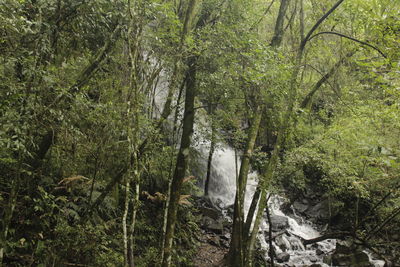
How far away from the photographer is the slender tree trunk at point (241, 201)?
276 inches

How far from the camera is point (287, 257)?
10.7 meters

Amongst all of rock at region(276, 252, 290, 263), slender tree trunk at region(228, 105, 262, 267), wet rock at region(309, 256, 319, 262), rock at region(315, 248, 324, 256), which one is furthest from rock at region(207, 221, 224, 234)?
rock at region(315, 248, 324, 256)

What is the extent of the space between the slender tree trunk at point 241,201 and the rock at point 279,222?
576cm

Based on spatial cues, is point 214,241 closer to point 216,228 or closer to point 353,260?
point 216,228

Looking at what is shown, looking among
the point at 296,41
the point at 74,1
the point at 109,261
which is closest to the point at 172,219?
the point at 109,261

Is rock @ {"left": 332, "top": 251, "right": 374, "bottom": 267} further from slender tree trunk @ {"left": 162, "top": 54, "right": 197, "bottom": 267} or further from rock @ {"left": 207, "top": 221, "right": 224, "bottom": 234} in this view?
slender tree trunk @ {"left": 162, "top": 54, "right": 197, "bottom": 267}

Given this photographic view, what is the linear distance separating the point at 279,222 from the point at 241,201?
7.38 metres

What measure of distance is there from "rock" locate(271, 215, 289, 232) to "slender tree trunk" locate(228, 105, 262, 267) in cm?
576

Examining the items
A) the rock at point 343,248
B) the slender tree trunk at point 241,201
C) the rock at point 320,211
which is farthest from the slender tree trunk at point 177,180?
the rock at point 320,211

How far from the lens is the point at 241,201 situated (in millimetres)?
7113

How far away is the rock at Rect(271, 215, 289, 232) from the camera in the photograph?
13184mm

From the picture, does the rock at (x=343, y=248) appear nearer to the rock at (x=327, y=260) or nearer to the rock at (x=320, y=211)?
the rock at (x=327, y=260)

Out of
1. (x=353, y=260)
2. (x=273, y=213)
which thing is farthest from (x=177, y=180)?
(x=273, y=213)

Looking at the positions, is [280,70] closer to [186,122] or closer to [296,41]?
[186,122]
